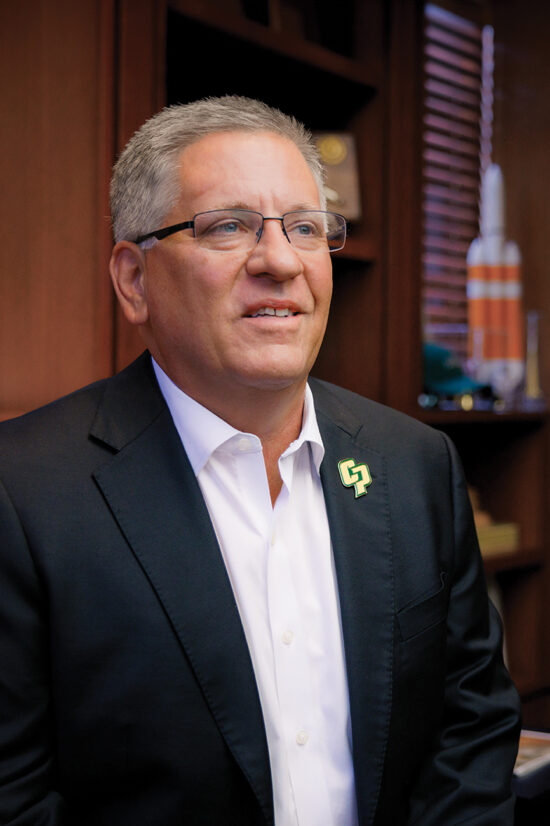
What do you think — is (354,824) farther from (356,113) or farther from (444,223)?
(444,223)

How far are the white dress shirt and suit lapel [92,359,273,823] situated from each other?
0.21 feet

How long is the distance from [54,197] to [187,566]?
2.62 ft

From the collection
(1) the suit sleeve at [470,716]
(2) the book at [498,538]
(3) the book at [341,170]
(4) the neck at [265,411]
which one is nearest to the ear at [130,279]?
(4) the neck at [265,411]

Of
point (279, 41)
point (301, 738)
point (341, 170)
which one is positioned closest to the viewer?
point (301, 738)

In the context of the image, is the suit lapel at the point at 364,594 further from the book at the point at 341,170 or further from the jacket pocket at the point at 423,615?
the book at the point at 341,170

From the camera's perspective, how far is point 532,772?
4.85 ft

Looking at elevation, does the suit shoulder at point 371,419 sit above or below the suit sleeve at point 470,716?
above

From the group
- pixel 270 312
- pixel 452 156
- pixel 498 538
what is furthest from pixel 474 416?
pixel 270 312

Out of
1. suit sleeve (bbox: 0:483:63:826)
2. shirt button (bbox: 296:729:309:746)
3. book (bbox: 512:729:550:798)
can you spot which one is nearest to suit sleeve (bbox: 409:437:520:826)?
book (bbox: 512:729:550:798)

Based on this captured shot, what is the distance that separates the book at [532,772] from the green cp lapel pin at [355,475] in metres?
0.62

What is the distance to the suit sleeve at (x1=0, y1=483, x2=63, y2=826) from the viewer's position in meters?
1.04

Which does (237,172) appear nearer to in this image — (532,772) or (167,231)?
(167,231)

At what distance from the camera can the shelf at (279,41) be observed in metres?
1.69

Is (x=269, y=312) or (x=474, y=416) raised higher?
(x=269, y=312)
